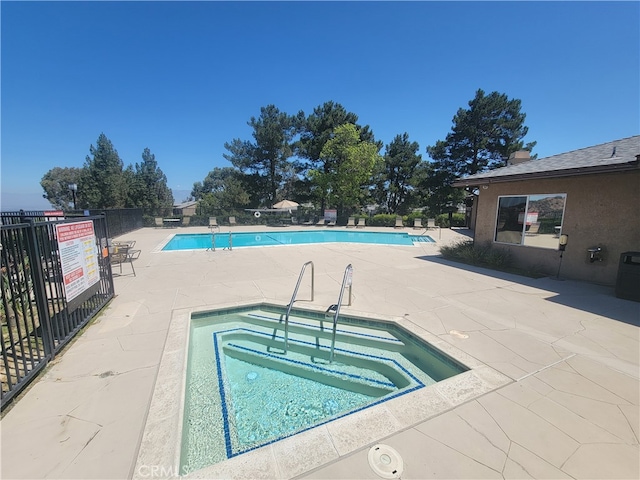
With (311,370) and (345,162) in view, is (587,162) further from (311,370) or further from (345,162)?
(345,162)

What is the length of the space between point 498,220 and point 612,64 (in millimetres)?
6261

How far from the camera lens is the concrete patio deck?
1.84 meters

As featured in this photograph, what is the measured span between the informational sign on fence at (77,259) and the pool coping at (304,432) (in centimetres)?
161

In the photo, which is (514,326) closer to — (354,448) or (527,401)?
(527,401)

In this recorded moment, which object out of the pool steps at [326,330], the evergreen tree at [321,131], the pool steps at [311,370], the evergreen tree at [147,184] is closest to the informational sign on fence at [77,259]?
the pool steps at [311,370]

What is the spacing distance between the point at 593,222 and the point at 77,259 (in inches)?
405

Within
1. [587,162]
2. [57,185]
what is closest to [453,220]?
[587,162]

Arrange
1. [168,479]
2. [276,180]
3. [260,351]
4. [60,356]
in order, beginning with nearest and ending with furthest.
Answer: [168,479], [60,356], [260,351], [276,180]

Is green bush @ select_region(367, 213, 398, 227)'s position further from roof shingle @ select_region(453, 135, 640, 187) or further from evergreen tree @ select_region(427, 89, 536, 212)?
roof shingle @ select_region(453, 135, 640, 187)

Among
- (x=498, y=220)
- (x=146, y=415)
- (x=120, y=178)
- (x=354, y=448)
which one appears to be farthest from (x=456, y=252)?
(x=120, y=178)

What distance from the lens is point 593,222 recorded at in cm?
632

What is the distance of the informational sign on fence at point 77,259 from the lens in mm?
3345

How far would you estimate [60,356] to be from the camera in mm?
3178

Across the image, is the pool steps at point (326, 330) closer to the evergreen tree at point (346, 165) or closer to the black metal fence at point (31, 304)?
the black metal fence at point (31, 304)
